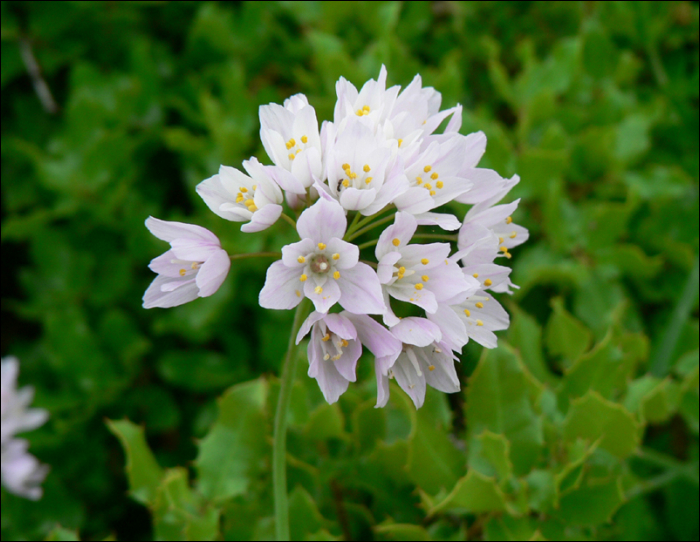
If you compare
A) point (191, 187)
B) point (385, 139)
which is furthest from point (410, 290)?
point (191, 187)

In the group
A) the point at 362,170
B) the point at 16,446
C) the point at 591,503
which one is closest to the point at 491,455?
the point at 591,503

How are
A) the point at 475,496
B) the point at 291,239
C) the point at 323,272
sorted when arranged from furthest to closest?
1. the point at 291,239
2. the point at 475,496
3. the point at 323,272

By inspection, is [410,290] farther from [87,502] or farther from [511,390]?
[87,502]

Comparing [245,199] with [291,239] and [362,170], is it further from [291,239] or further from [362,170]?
[291,239]

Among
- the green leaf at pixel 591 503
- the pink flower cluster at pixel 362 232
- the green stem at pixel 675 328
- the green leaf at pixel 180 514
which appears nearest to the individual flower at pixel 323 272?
the pink flower cluster at pixel 362 232

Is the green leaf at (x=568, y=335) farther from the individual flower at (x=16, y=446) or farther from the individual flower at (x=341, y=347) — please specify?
the individual flower at (x=16, y=446)

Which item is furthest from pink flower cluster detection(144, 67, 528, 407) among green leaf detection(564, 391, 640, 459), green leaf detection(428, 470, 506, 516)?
green leaf detection(564, 391, 640, 459)

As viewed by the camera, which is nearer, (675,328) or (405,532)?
(405,532)
